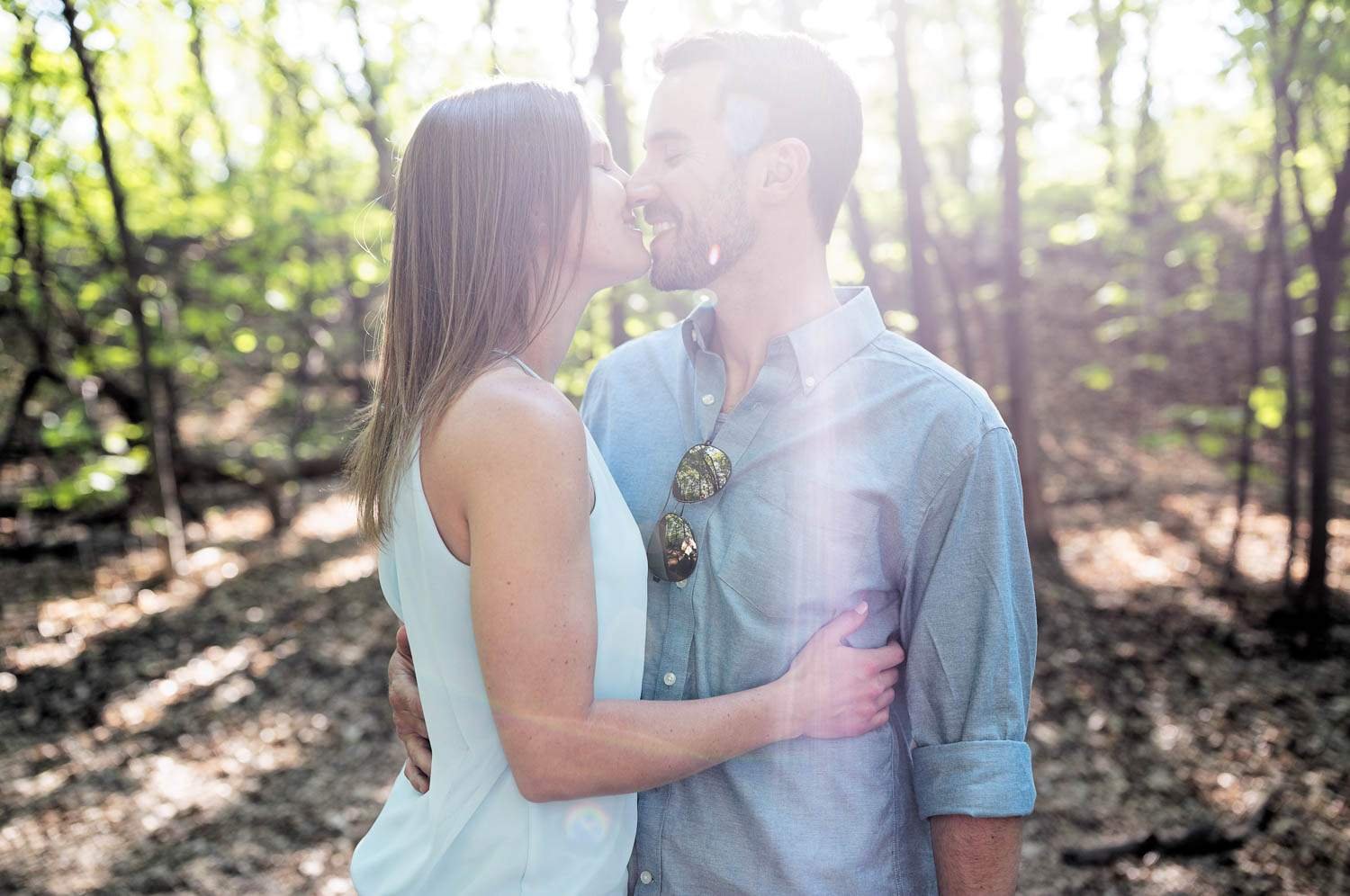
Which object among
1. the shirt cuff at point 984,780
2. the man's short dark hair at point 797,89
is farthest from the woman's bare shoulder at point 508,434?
the man's short dark hair at point 797,89

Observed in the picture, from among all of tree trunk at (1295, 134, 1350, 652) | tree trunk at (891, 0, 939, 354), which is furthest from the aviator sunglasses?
tree trunk at (891, 0, 939, 354)

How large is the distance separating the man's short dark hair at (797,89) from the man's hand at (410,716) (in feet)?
4.30

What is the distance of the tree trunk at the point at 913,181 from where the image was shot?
20.6ft

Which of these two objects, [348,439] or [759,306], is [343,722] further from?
[759,306]

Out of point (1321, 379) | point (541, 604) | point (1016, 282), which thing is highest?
point (541, 604)

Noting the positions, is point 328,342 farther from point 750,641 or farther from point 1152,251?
point 1152,251

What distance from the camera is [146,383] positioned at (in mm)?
7258

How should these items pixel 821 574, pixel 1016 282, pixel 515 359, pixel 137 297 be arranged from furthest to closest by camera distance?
1. pixel 137 297
2. pixel 1016 282
3. pixel 821 574
4. pixel 515 359

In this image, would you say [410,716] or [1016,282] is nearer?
[410,716]

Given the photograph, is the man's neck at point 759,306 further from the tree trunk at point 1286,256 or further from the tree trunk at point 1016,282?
the tree trunk at point 1016,282

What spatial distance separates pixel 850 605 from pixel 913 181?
5613mm

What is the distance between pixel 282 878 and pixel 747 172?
3795 millimetres

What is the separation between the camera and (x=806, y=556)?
170 centimetres

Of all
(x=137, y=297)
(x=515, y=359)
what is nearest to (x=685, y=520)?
(x=515, y=359)
